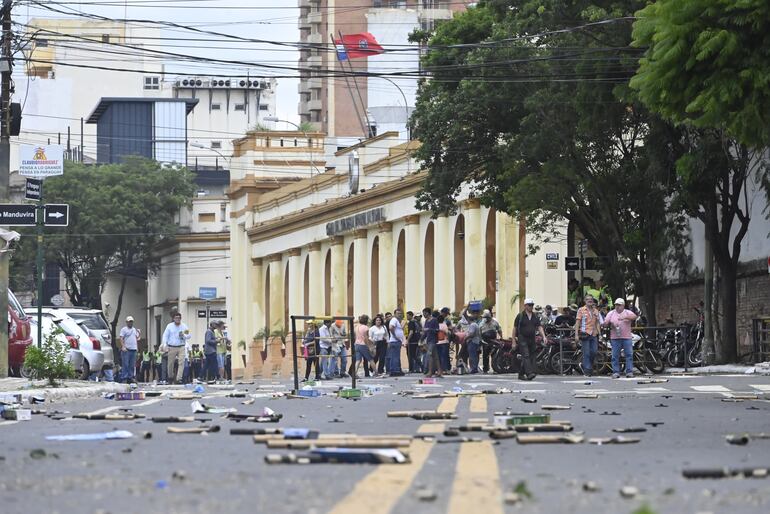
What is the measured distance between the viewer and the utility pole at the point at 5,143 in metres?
31.5

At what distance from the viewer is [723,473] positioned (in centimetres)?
966

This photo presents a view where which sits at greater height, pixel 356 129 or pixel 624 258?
pixel 356 129

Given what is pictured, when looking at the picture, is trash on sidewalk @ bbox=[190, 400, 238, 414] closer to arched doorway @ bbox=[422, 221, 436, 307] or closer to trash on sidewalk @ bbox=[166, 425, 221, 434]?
trash on sidewalk @ bbox=[166, 425, 221, 434]

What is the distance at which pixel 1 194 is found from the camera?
31594 mm

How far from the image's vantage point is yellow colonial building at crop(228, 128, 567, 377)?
55281 mm

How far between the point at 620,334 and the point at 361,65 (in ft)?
302

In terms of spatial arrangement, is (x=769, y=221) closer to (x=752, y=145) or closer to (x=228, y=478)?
(x=752, y=145)

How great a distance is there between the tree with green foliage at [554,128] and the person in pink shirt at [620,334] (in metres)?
4.66

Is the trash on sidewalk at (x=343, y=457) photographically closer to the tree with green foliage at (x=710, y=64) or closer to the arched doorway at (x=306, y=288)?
the tree with green foliage at (x=710, y=64)

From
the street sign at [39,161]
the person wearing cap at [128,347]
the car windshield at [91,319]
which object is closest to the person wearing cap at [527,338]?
the street sign at [39,161]

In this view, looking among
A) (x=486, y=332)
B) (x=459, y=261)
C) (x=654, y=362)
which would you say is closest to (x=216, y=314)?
(x=459, y=261)

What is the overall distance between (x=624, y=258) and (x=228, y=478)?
32168mm

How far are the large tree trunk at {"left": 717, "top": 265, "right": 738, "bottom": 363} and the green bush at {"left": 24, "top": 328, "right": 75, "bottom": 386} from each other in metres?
15.0

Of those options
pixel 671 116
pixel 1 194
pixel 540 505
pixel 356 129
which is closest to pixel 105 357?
pixel 1 194
